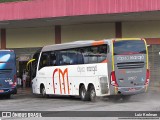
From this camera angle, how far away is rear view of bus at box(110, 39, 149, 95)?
2153cm

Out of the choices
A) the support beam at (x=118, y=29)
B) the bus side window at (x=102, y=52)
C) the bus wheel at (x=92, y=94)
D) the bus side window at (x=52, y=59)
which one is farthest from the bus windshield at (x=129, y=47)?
the support beam at (x=118, y=29)

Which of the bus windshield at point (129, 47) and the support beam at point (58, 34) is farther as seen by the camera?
the support beam at point (58, 34)

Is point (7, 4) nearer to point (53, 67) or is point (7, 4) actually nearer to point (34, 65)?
point (34, 65)

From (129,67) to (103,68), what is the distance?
1.27 meters

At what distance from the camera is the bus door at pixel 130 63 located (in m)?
21.6

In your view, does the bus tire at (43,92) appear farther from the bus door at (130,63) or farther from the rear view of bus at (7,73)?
the bus door at (130,63)

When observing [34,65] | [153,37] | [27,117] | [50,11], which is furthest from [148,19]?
[27,117]

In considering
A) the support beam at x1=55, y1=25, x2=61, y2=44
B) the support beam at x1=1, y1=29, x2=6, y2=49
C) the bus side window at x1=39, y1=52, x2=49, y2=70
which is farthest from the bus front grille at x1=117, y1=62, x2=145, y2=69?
the support beam at x1=1, y1=29, x2=6, y2=49

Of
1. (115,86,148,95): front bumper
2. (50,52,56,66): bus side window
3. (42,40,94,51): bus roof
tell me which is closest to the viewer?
(115,86,148,95): front bumper

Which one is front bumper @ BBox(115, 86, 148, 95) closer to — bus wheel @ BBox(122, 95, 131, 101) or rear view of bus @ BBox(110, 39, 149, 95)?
rear view of bus @ BBox(110, 39, 149, 95)

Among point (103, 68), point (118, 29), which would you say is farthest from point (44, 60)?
point (118, 29)

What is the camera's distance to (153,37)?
32406mm

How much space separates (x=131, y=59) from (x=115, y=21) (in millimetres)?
12342

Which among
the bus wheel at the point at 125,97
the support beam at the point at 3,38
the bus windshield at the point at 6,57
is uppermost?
the support beam at the point at 3,38
